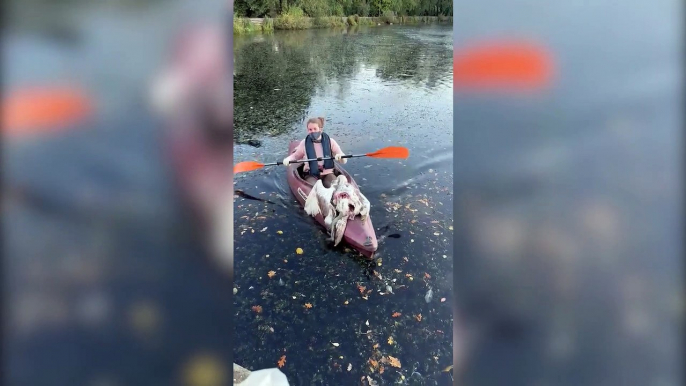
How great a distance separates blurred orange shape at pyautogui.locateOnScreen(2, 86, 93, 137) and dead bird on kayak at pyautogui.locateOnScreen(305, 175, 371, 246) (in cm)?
465

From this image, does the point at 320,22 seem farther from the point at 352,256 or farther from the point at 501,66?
the point at 501,66

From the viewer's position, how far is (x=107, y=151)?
24.4 inches

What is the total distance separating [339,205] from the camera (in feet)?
17.4

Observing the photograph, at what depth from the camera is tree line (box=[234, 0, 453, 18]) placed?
79.8ft

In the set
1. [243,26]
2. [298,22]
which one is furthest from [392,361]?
[298,22]

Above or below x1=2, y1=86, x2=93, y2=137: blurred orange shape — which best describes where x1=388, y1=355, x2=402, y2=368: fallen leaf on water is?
below

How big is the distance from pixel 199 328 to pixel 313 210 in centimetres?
521

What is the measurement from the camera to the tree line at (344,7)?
24.3 metres

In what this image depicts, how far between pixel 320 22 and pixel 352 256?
2533 cm

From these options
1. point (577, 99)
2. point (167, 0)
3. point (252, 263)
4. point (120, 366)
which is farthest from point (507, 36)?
point (252, 263)

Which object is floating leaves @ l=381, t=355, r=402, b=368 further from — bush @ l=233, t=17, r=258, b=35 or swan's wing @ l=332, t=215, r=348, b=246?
bush @ l=233, t=17, r=258, b=35

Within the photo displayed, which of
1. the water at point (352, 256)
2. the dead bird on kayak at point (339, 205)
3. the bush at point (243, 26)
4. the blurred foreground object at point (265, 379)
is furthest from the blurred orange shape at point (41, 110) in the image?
the bush at point (243, 26)

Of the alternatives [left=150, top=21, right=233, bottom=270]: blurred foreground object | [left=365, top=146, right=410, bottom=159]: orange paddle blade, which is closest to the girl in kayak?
[left=365, top=146, right=410, bottom=159]: orange paddle blade

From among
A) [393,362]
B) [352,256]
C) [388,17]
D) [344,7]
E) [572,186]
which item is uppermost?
[344,7]
